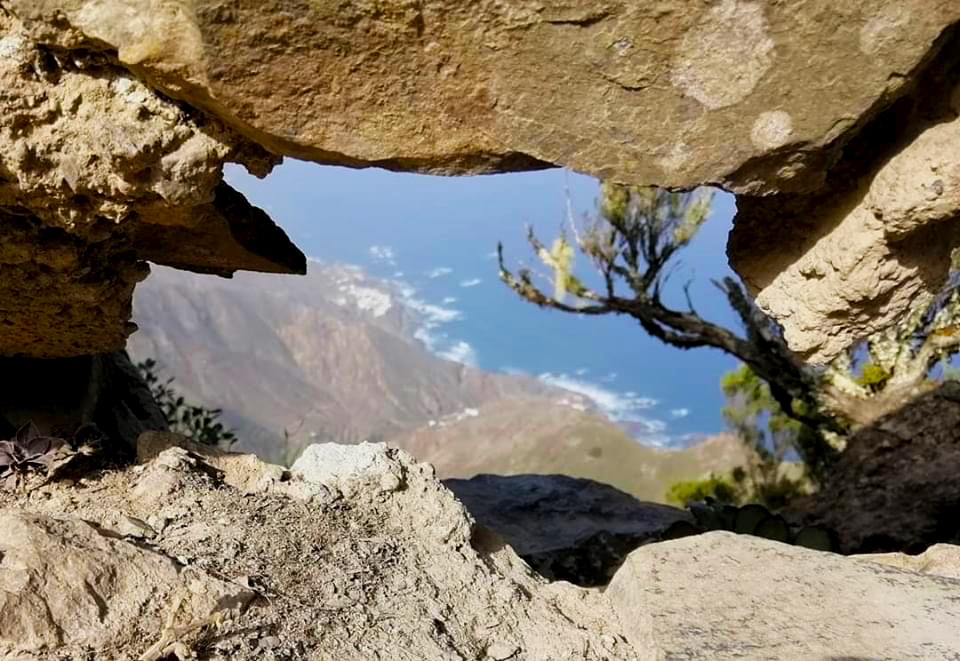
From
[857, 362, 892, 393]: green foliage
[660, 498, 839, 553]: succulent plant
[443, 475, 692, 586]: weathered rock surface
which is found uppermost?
[857, 362, 892, 393]: green foliage

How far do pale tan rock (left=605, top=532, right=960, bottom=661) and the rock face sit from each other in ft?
2.33

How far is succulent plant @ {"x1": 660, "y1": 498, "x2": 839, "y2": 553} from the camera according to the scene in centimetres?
414

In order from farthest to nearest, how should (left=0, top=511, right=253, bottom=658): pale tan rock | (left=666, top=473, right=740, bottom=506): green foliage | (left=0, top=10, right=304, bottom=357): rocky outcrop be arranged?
(left=666, top=473, right=740, bottom=506): green foliage < (left=0, top=10, right=304, bottom=357): rocky outcrop < (left=0, top=511, right=253, bottom=658): pale tan rock

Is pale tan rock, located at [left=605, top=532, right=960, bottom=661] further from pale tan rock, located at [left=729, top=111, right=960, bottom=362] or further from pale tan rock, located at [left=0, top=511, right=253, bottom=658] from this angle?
pale tan rock, located at [left=0, top=511, right=253, bottom=658]

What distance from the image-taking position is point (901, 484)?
4855 mm

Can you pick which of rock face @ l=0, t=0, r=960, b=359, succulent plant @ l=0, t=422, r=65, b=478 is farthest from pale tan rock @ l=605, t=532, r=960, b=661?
succulent plant @ l=0, t=422, r=65, b=478

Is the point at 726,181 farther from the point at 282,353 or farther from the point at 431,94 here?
the point at 282,353

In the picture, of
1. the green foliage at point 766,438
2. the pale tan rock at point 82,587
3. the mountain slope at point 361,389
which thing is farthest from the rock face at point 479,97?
the mountain slope at point 361,389

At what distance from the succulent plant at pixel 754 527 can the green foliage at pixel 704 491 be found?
12.6 ft

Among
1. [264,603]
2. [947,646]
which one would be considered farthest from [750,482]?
[264,603]

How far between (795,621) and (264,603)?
3.88 ft

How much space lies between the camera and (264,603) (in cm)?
177

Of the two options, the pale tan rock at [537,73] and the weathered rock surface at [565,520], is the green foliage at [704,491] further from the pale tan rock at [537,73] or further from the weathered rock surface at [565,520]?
the pale tan rock at [537,73]

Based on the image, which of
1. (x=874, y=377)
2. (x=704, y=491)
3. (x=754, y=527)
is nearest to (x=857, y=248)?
(x=754, y=527)
